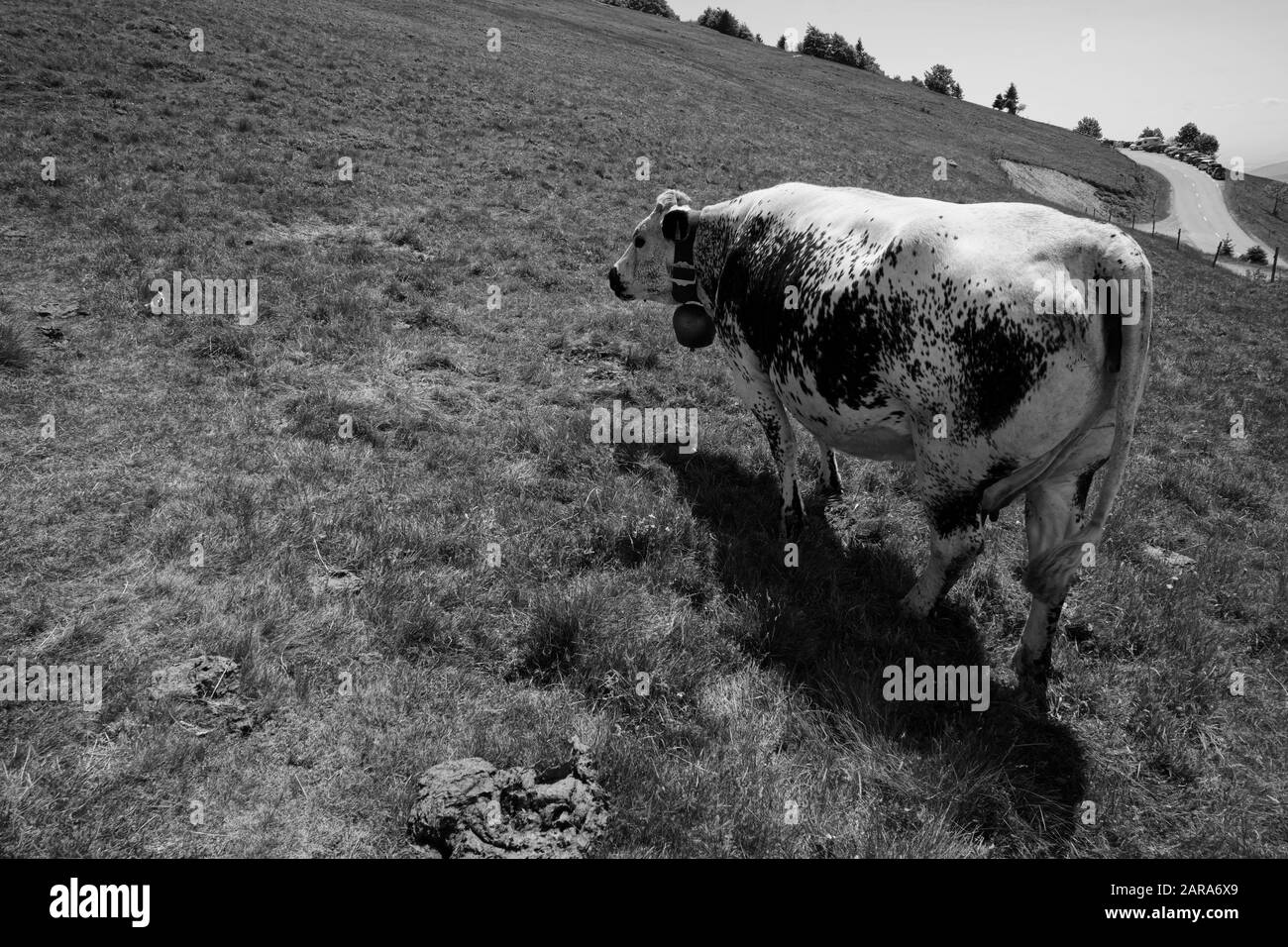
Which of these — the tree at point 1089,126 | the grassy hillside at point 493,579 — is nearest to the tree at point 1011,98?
the tree at point 1089,126

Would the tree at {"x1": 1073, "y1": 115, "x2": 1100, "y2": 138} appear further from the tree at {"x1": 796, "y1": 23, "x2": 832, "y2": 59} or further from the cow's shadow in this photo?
the cow's shadow

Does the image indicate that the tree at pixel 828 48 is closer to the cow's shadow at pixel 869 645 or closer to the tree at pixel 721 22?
the tree at pixel 721 22

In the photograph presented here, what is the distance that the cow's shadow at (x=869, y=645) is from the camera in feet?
12.7

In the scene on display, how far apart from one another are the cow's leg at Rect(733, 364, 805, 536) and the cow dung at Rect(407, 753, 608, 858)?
10.5 ft

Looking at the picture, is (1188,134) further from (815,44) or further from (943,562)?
(943,562)

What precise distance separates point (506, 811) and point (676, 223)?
19.5 feet

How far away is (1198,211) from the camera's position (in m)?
52.0

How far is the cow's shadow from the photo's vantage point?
388cm

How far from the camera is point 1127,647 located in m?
5.05

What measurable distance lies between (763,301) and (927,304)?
1.71 meters

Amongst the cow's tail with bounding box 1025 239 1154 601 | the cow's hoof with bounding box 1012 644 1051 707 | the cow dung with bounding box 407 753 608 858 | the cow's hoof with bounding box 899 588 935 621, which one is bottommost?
the cow dung with bounding box 407 753 608 858

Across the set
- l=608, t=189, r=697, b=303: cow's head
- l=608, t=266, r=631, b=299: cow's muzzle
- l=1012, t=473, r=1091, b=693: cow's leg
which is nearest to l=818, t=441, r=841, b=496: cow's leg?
l=1012, t=473, r=1091, b=693: cow's leg

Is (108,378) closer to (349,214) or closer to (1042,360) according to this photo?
(349,214)

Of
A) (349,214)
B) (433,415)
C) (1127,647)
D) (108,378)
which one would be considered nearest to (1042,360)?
(1127,647)
